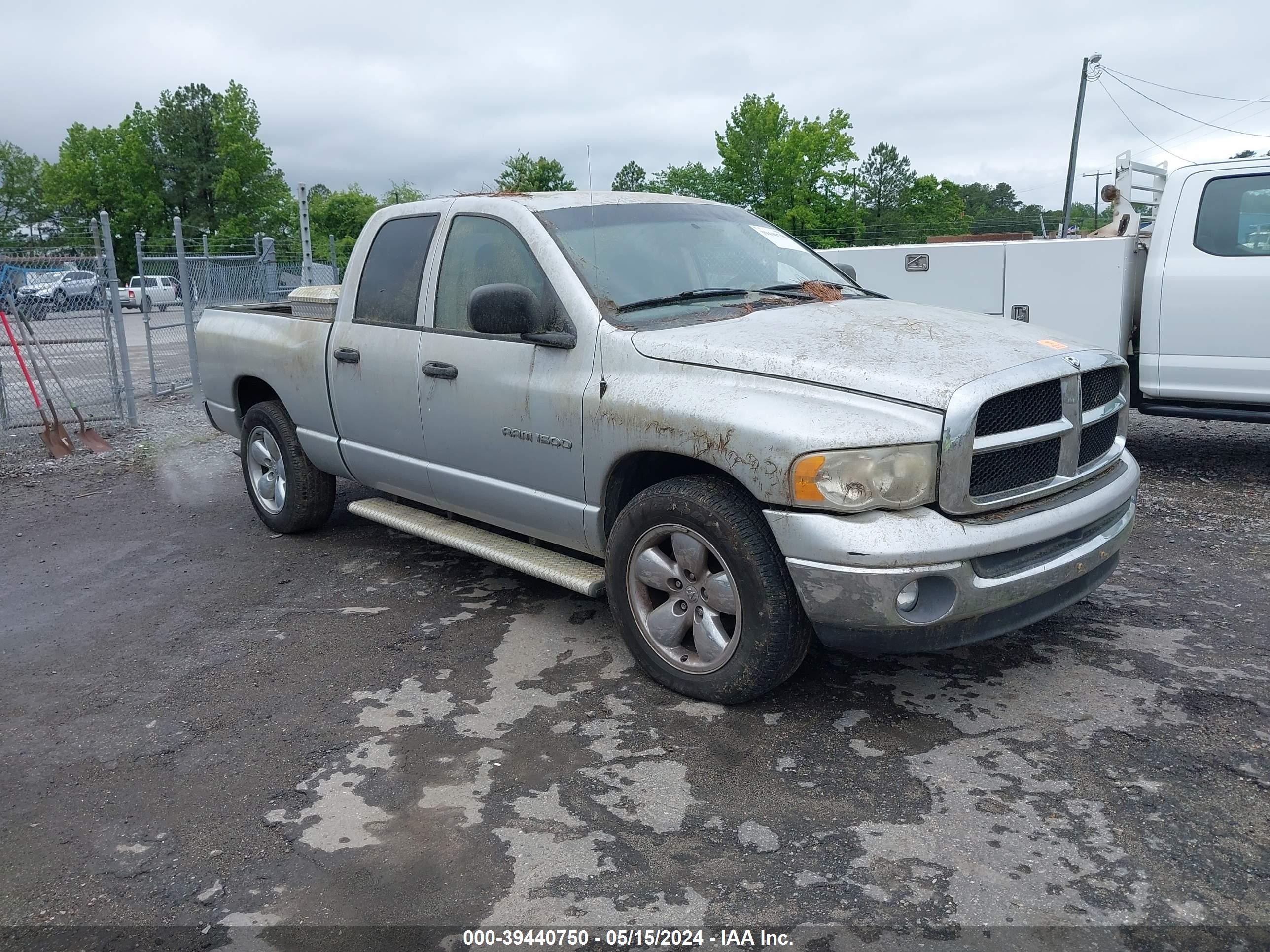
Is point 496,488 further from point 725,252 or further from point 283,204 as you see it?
point 283,204

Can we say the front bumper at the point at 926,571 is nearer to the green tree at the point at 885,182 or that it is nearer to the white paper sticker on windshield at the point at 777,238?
the white paper sticker on windshield at the point at 777,238

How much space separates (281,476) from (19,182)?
85.0 meters

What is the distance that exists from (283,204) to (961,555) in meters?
69.6

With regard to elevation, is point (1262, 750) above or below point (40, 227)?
below

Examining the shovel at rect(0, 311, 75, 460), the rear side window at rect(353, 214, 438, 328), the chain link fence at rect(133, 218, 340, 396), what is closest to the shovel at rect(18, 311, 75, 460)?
the shovel at rect(0, 311, 75, 460)

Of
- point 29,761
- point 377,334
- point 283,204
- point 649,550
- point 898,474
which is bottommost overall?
point 29,761

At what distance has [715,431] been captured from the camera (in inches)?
144

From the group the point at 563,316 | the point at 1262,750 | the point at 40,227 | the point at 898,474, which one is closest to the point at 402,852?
the point at 898,474

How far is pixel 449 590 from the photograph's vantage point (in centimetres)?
537

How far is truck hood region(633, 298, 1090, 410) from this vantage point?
137 inches

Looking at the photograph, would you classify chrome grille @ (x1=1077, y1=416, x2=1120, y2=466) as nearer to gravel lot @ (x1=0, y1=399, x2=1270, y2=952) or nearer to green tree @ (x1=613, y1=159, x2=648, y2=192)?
gravel lot @ (x1=0, y1=399, x2=1270, y2=952)

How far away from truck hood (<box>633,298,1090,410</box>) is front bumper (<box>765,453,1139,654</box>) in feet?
1.45

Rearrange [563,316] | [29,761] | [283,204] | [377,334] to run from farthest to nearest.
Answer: [283,204], [377,334], [563,316], [29,761]

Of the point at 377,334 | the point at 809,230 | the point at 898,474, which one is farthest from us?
the point at 809,230
